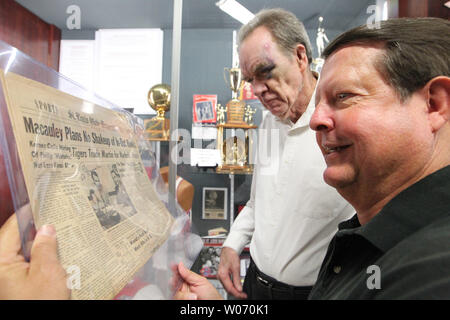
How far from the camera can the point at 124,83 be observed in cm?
77

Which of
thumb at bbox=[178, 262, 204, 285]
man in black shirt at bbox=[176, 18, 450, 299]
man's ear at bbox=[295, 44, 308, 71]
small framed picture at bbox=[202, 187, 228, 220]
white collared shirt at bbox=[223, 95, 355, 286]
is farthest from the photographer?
small framed picture at bbox=[202, 187, 228, 220]

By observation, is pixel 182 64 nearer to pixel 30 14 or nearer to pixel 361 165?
pixel 30 14

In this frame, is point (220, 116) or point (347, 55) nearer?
point (347, 55)

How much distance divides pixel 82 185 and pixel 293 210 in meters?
0.69

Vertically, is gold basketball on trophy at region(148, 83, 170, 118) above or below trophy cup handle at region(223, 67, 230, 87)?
below

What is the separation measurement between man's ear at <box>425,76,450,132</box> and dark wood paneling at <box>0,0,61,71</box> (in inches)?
31.9

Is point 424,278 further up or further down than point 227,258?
further up

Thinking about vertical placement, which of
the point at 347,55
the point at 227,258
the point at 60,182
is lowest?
the point at 227,258

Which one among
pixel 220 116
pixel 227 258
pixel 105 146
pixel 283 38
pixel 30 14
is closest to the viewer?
pixel 105 146

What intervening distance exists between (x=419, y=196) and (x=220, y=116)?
0.84 m

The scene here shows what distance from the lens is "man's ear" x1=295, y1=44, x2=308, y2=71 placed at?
35.6 inches

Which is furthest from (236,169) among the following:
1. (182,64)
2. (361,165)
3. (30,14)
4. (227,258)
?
(30,14)
